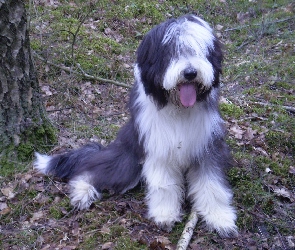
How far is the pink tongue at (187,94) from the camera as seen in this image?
277 cm

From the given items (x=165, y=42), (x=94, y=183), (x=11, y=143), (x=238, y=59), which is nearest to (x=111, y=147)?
(x=94, y=183)

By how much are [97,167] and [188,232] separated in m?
0.97

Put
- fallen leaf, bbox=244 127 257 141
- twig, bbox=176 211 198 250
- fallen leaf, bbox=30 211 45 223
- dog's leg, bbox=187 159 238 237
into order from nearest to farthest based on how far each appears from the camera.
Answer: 1. twig, bbox=176 211 198 250
2. dog's leg, bbox=187 159 238 237
3. fallen leaf, bbox=30 211 45 223
4. fallen leaf, bbox=244 127 257 141

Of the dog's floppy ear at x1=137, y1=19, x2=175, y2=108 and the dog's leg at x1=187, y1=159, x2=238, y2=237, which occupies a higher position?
the dog's floppy ear at x1=137, y1=19, x2=175, y2=108

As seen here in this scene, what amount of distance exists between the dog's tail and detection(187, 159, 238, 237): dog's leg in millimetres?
485

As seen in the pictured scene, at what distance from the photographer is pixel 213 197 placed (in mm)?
3193

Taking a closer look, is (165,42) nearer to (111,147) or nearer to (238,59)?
(111,147)

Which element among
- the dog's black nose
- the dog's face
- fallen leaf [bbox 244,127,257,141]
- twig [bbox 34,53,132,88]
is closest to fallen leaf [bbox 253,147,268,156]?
fallen leaf [bbox 244,127,257,141]

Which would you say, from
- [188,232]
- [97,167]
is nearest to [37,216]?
[97,167]

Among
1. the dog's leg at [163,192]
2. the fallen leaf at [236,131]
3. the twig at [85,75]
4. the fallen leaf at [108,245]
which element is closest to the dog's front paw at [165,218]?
the dog's leg at [163,192]

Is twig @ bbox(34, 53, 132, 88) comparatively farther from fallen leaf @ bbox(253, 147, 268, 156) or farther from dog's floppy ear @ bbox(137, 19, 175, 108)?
dog's floppy ear @ bbox(137, 19, 175, 108)

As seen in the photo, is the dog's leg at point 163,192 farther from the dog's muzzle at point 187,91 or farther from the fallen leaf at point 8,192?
the fallen leaf at point 8,192

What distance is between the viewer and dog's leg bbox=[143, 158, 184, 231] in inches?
125

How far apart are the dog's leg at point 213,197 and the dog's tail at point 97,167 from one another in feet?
1.59
